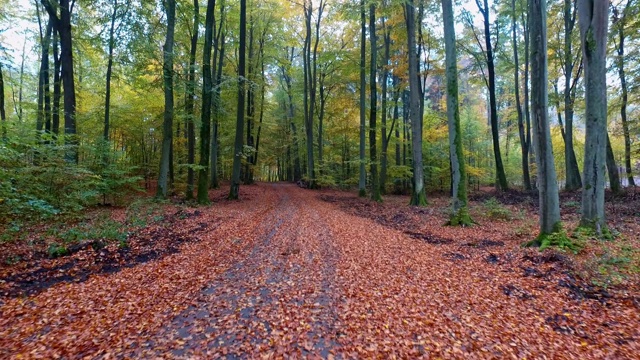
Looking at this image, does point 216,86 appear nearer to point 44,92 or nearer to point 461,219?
point 44,92

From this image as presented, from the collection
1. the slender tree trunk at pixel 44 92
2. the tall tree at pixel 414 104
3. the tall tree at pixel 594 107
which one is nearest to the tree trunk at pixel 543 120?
the tall tree at pixel 594 107

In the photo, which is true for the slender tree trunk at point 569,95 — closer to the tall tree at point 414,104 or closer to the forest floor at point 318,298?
the tall tree at point 414,104

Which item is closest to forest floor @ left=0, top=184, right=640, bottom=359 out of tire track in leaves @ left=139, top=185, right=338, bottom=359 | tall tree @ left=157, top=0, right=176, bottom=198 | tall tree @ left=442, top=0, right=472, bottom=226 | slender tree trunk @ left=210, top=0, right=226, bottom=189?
tire track in leaves @ left=139, top=185, right=338, bottom=359

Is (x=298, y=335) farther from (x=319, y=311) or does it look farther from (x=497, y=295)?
(x=497, y=295)

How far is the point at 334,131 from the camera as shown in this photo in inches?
930

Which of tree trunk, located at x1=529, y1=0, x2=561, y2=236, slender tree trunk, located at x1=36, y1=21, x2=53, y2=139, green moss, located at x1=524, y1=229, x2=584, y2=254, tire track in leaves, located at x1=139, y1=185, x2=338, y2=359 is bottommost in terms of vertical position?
tire track in leaves, located at x1=139, y1=185, x2=338, y2=359

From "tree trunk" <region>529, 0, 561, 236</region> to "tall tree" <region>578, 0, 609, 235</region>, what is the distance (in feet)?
3.06

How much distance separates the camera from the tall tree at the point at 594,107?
20.5ft

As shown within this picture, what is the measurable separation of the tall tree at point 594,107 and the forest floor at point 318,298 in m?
0.89

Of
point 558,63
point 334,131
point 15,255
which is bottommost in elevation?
point 15,255

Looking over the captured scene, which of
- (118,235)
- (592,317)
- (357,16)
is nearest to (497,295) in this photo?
(592,317)

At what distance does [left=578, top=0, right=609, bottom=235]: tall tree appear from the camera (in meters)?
6.24

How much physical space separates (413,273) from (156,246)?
5411mm

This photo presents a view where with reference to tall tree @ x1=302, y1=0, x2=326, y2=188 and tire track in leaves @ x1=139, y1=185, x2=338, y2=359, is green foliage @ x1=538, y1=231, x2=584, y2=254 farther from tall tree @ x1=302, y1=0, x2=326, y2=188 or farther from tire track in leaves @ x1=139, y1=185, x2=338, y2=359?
tall tree @ x1=302, y1=0, x2=326, y2=188
